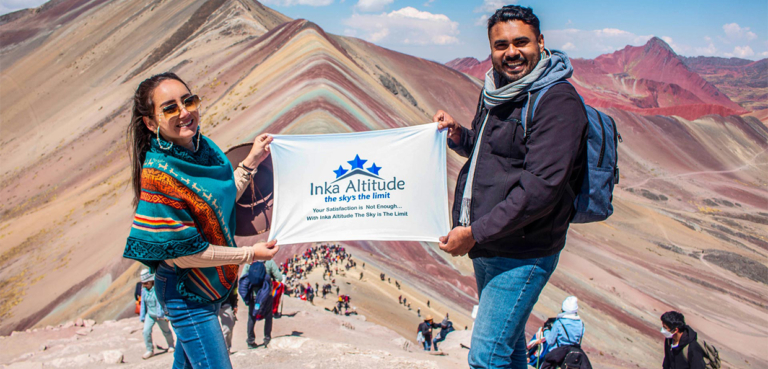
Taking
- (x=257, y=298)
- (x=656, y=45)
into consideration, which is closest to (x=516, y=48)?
(x=257, y=298)

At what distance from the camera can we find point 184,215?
2137 millimetres

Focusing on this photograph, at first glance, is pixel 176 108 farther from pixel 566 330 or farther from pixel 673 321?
pixel 673 321

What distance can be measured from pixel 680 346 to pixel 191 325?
3.66m

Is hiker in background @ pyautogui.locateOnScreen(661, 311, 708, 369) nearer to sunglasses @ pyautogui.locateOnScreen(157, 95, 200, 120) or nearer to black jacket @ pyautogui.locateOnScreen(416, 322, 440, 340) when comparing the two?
sunglasses @ pyautogui.locateOnScreen(157, 95, 200, 120)

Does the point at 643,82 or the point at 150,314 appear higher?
the point at 643,82

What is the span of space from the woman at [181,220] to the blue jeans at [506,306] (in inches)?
41.6

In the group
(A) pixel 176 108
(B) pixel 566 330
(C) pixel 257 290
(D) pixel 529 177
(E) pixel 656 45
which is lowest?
(C) pixel 257 290

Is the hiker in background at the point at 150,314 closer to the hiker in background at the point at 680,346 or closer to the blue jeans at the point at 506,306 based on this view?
the blue jeans at the point at 506,306

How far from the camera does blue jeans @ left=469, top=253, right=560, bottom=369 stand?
2.07m

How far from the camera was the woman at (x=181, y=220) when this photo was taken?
2.10 metres

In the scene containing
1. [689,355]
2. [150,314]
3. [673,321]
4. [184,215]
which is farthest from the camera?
[150,314]

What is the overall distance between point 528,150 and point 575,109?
0.77ft

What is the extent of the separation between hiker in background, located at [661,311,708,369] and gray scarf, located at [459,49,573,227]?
2718 mm

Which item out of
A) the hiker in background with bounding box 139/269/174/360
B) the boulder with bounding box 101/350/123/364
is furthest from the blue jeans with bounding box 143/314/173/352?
the boulder with bounding box 101/350/123/364
